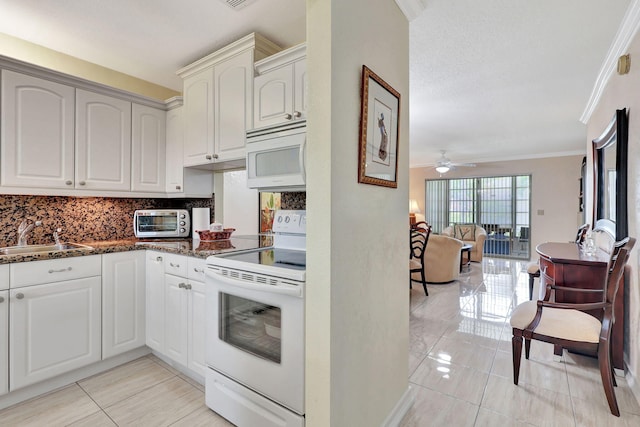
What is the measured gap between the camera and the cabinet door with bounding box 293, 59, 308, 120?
6.45 feet

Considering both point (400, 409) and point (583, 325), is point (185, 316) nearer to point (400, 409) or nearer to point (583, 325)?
point (400, 409)

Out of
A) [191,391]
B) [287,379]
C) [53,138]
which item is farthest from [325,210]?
[53,138]

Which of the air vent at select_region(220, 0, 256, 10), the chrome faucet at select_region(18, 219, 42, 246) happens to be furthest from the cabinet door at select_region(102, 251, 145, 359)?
the air vent at select_region(220, 0, 256, 10)

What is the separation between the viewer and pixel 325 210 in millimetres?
1157

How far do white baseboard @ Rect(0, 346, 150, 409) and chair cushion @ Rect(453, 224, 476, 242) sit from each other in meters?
6.35

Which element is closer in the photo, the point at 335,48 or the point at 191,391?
the point at 335,48

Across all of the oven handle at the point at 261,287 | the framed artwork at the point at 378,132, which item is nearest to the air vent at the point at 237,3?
the framed artwork at the point at 378,132

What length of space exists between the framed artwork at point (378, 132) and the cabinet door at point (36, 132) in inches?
91.7

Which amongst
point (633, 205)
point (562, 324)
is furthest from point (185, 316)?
point (633, 205)

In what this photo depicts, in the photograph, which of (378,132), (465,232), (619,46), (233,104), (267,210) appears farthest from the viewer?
(465,232)

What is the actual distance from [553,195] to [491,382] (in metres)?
6.12

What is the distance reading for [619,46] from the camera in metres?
2.21

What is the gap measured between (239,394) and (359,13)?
1.94 meters

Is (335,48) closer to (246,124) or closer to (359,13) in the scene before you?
(359,13)
